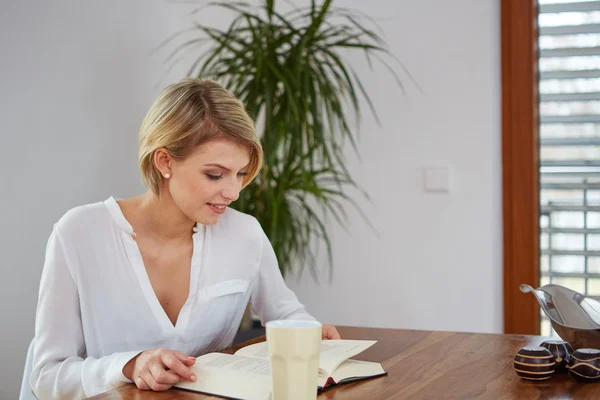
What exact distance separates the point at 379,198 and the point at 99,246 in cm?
168

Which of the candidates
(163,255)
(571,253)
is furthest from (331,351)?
(571,253)

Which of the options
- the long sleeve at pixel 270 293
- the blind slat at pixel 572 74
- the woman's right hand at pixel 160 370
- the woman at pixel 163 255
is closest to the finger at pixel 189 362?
the woman's right hand at pixel 160 370

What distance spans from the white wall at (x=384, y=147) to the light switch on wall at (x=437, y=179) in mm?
35

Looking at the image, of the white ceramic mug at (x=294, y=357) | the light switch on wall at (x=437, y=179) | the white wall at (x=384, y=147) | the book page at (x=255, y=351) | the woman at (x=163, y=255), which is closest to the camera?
the white ceramic mug at (x=294, y=357)

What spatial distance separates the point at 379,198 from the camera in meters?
3.06

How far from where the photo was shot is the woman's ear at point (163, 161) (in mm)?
1605

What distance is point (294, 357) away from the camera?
94cm

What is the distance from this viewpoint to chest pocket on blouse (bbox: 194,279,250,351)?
1619mm

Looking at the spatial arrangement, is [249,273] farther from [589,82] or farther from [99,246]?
[589,82]

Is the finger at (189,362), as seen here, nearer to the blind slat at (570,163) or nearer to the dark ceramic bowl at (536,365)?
the dark ceramic bowl at (536,365)

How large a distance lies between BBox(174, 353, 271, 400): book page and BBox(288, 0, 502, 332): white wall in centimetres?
179

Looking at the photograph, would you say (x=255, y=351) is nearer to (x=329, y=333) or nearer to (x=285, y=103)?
(x=329, y=333)

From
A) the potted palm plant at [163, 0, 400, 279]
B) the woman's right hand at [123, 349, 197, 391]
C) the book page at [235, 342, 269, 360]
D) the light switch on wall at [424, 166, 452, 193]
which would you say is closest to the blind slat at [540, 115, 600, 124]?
the light switch on wall at [424, 166, 452, 193]

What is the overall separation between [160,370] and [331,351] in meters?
0.32
